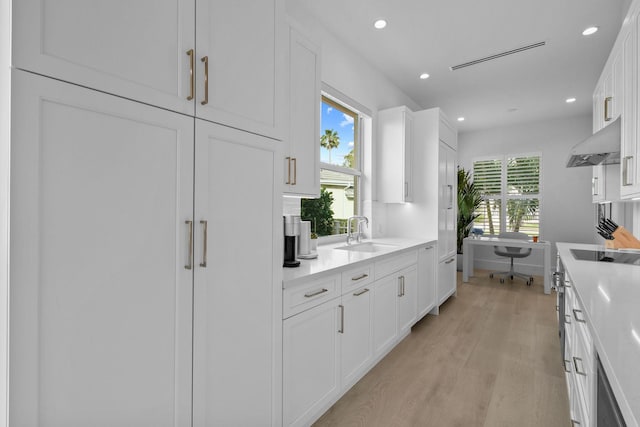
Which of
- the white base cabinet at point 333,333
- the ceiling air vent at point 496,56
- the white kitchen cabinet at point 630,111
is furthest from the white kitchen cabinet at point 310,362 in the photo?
the ceiling air vent at point 496,56

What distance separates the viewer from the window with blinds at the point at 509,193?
6168 millimetres

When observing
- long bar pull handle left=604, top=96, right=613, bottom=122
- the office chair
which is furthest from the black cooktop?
the office chair

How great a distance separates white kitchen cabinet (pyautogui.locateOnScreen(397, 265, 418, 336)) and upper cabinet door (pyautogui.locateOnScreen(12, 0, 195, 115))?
7.76 ft

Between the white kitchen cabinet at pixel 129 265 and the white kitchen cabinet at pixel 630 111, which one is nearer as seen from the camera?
the white kitchen cabinet at pixel 129 265

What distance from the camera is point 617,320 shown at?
40.6 inches

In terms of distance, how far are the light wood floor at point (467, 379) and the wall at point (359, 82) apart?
4.54 ft

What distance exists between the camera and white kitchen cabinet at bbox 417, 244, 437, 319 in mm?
3346

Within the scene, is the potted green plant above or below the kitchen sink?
above

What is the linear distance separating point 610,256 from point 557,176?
14.7 ft

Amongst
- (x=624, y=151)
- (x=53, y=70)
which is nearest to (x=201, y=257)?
(x=53, y=70)

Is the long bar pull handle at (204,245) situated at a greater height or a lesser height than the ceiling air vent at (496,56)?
lesser

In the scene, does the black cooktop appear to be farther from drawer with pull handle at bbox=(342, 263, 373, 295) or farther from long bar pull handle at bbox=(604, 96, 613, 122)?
drawer with pull handle at bbox=(342, 263, 373, 295)

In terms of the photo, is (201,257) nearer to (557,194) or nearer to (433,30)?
(433,30)

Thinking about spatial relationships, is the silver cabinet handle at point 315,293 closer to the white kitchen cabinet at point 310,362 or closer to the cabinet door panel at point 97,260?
the white kitchen cabinet at point 310,362
